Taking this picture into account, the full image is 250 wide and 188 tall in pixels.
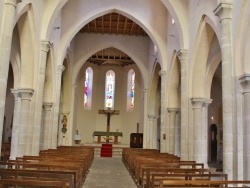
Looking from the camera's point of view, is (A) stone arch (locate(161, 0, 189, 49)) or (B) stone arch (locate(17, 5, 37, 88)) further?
(A) stone arch (locate(161, 0, 189, 49))

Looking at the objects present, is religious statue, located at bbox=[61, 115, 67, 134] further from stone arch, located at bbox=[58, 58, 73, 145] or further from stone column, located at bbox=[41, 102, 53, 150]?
stone column, located at bbox=[41, 102, 53, 150]

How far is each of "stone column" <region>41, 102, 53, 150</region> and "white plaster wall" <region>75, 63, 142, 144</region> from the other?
13864 millimetres

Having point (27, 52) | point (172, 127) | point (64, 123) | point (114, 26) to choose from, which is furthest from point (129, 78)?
point (27, 52)

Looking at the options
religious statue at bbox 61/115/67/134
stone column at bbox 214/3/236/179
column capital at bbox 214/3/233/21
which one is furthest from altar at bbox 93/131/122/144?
column capital at bbox 214/3/233/21

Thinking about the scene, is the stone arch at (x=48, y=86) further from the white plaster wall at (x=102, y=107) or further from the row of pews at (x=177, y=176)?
the white plaster wall at (x=102, y=107)

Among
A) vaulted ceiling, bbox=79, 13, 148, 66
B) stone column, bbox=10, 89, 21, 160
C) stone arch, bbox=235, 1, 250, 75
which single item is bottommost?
stone column, bbox=10, 89, 21, 160

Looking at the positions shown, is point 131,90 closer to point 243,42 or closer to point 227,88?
point 227,88

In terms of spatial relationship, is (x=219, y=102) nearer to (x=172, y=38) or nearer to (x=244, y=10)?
(x=172, y=38)

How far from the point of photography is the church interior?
8.81 m

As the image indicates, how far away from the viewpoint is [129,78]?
3434 cm

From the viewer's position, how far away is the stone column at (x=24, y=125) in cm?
1281

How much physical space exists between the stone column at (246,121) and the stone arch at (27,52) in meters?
8.59

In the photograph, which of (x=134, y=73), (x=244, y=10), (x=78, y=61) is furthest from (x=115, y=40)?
(x=244, y=10)

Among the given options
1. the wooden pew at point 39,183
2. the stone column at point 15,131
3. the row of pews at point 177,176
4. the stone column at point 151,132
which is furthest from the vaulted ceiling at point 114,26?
the wooden pew at point 39,183
